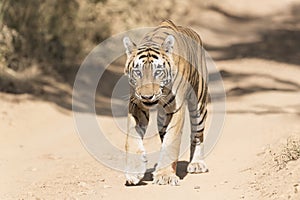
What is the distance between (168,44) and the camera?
7.59 m

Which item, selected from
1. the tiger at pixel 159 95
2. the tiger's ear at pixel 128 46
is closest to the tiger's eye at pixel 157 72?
the tiger at pixel 159 95

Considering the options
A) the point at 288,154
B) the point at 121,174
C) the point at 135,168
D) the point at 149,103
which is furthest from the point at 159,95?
the point at 288,154

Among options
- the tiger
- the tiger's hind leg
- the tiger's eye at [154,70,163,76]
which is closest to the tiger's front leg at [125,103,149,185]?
the tiger

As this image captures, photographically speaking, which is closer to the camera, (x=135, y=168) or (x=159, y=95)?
(x=159, y=95)

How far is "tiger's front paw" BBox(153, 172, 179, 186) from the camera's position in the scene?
751 centimetres

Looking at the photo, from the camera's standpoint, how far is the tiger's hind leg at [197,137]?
8.21 metres

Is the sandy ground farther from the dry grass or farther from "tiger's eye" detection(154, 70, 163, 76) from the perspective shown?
"tiger's eye" detection(154, 70, 163, 76)

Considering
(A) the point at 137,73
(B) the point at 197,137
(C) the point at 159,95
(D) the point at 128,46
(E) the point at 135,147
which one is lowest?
(E) the point at 135,147

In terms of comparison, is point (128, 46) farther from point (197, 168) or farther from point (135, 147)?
point (197, 168)

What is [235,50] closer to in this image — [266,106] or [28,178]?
[266,106]

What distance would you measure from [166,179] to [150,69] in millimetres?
1080

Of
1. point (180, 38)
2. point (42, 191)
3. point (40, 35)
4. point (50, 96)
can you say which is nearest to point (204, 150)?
point (180, 38)

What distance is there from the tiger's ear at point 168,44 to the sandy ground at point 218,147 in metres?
1.33

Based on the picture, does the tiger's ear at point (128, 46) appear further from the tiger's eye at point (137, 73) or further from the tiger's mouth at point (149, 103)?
the tiger's mouth at point (149, 103)
